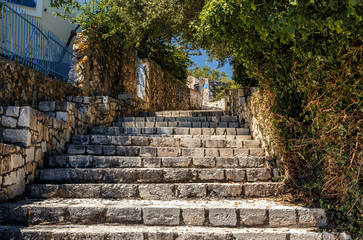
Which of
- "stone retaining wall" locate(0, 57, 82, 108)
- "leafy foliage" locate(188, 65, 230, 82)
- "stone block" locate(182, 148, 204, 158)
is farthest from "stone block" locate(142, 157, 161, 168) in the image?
"leafy foliage" locate(188, 65, 230, 82)

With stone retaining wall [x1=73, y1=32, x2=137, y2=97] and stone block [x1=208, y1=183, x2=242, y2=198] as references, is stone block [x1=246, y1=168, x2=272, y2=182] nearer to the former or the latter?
stone block [x1=208, y1=183, x2=242, y2=198]

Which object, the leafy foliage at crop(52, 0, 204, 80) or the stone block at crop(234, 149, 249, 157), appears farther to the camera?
the leafy foliage at crop(52, 0, 204, 80)

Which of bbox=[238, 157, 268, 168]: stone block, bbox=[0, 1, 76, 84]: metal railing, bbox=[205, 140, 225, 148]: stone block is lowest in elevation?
bbox=[238, 157, 268, 168]: stone block

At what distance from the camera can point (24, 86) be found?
4824mm

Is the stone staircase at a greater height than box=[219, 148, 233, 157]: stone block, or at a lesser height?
lesser

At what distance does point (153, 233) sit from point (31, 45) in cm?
419

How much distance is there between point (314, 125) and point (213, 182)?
5.31ft

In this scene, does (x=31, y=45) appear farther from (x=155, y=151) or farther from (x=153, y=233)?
(x=153, y=233)

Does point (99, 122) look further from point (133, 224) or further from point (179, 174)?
point (133, 224)

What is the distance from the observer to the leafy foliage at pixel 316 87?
273 centimetres

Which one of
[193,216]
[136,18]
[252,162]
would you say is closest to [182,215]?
[193,216]

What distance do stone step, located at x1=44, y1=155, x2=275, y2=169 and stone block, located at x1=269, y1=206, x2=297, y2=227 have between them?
126cm

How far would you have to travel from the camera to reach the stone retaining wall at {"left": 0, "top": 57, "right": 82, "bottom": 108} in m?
4.38

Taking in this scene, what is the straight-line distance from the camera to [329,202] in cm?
346
